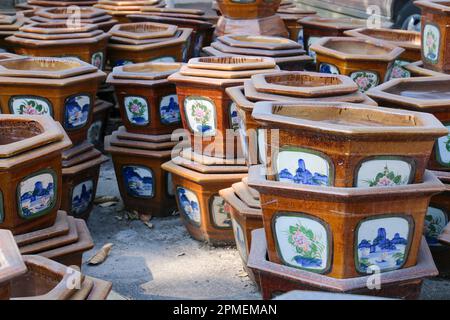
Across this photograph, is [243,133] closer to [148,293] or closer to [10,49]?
[148,293]

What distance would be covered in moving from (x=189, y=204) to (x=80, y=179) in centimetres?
61

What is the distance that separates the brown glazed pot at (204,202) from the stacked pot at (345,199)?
3.21 feet

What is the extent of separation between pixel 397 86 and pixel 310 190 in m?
1.13


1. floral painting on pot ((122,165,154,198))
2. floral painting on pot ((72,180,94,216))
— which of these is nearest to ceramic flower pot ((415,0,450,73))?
floral painting on pot ((122,165,154,198))

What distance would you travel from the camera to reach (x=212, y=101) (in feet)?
12.1

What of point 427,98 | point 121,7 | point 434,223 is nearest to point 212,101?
point 427,98

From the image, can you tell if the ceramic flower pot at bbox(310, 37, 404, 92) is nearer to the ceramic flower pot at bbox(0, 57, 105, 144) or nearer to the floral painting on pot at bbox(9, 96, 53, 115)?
the ceramic flower pot at bbox(0, 57, 105, 144)

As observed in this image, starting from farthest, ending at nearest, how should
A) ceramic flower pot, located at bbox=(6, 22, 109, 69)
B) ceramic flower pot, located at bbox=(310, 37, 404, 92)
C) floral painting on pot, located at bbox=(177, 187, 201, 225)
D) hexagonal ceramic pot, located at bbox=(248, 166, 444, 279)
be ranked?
ceramic flower pot, located at bbox=(6, 22, 109, 69) < ceramic flower pot, located at bbox=(310, 37, 404, 92) < floral painting on pot, located at bbox=(177, 187, 201, 225) < hexagonal ceramic pot, located at bbox=(248, 166, 444, 279)

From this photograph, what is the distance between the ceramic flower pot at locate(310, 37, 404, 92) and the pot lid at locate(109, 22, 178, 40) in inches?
42.4

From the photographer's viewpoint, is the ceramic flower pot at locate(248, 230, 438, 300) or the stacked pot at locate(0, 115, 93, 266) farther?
the stacked pot at locate(0, 115, 93, 266)

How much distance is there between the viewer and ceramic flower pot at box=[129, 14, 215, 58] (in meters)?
5.62

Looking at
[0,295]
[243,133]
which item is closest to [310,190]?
[243,133]
